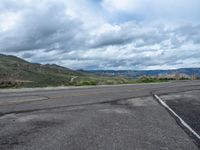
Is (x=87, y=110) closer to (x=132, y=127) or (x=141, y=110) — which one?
(x=141, y=110)

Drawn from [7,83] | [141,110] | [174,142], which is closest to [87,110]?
[141,110]

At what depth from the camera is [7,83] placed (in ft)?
80.3

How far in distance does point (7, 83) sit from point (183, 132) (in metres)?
19.8

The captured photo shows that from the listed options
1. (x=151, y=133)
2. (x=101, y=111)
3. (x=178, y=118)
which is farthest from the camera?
(x=101, y=111)

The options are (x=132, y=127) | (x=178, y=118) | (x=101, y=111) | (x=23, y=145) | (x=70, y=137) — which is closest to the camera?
(x=23, y=145)

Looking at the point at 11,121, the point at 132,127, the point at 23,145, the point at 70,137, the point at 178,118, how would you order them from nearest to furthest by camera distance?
the point at 23,145, the point at 70,137, the point at 132,127, the point at 11,121, the point at 178,118

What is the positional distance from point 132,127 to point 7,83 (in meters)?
18.9

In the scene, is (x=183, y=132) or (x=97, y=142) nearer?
(x=97, y=142)

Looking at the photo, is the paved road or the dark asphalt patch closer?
the paved road

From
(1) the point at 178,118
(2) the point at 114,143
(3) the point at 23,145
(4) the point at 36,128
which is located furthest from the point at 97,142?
(1) the point at 178,118

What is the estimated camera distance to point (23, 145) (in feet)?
19.3

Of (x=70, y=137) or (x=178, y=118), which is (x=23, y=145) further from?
(x=178, y=118)

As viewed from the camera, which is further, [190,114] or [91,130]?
[190,114]

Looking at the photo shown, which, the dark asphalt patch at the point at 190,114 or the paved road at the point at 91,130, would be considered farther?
the dark asphalt patch at the point at 190,114
